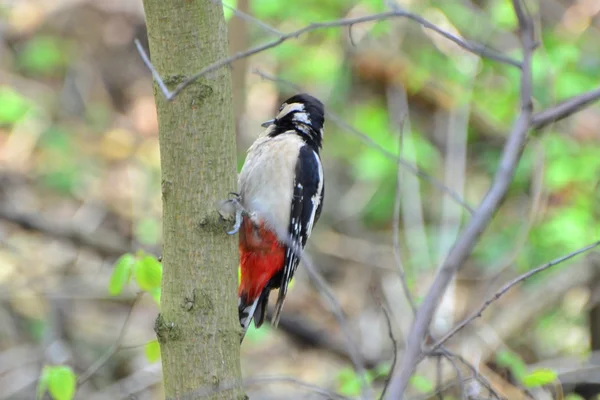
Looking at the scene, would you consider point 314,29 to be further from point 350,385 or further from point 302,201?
point 350,385

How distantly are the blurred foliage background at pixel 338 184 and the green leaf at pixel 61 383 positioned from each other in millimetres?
1486

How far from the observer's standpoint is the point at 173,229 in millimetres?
1860

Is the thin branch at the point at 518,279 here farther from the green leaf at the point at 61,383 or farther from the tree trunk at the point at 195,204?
the green leaf at the point at 61,383

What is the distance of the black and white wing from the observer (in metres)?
3.12

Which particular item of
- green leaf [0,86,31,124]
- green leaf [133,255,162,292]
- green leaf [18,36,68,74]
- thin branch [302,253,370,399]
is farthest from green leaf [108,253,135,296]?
green leaf [18,36,68,74]

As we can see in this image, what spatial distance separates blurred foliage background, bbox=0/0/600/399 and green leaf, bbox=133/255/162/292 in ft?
5.28

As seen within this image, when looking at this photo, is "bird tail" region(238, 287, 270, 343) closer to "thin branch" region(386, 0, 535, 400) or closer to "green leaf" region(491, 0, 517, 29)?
"thin branch" region(386, 0, 535, 400)

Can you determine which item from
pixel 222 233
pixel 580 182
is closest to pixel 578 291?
pixel 580 182

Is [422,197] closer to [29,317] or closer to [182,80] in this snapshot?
[29,317]

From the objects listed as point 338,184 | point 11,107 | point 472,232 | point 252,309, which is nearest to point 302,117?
point 252,309

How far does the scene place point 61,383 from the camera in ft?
7.77

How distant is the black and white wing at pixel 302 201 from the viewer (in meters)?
3.12

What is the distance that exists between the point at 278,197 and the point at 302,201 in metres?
0.16

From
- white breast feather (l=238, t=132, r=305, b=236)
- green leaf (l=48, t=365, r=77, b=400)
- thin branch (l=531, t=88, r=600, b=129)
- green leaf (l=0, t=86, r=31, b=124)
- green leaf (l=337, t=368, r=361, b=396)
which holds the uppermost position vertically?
green leaf (l=0, t=86, r=31, b=124)
